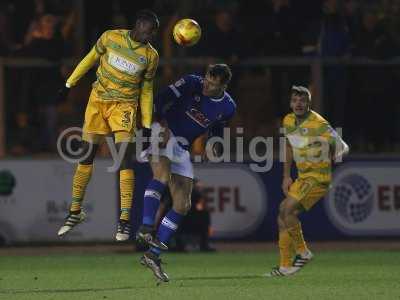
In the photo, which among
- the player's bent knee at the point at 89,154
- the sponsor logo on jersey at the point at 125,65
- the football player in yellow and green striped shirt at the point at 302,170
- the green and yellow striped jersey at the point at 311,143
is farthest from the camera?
the green and yellow striped jersey at the point at 311,143

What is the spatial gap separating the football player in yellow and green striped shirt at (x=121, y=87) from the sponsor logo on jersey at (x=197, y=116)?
577mm

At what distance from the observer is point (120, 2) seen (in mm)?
18953

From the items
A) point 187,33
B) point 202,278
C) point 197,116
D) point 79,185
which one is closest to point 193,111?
point 197,116

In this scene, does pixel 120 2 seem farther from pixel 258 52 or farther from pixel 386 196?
pixel 386 196

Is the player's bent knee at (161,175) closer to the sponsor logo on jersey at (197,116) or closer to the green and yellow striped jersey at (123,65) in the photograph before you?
the sponsor logo on jersey at (197,116)

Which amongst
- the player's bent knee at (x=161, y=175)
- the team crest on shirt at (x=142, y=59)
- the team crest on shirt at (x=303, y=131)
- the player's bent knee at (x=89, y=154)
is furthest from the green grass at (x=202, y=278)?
the team crest on shirt at (x=142, y=59)

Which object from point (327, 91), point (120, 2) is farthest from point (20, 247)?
point (327, 91)

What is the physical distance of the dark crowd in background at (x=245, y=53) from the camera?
18.5 metres

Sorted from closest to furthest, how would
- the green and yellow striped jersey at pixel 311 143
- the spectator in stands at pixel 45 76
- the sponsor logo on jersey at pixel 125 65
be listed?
1. the sponsor logo on jersey at pixel 125 65
2. the green and yellow striped jersey at pixel 311 143
3. the spectator in stands at pixel 45 76

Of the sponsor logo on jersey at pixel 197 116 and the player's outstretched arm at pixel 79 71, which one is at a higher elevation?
the player's outstretched arm at pixel 79 71

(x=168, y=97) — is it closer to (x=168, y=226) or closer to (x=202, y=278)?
(x=168, y=226)

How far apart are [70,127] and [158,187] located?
18.1 feet

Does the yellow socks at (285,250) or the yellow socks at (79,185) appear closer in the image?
the yellow socks at (79,185)

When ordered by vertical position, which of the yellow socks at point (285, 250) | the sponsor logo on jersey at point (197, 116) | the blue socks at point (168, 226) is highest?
the sponsor logo on jersey at point (197, 116)
